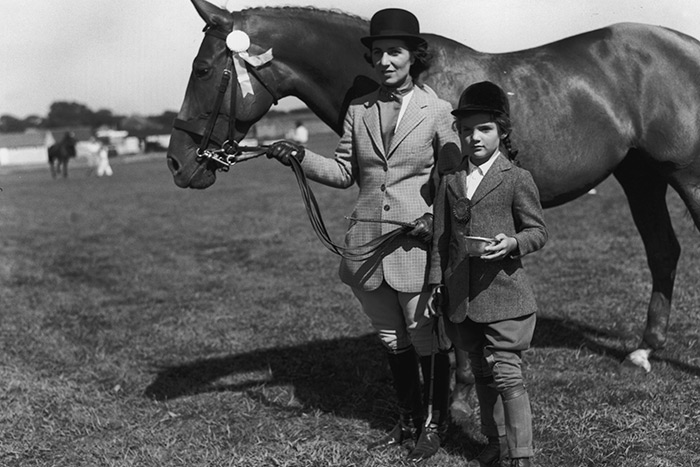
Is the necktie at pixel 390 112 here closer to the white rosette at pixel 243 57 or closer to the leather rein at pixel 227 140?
the leather rein at pixel 227 140

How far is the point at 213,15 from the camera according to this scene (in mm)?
3598

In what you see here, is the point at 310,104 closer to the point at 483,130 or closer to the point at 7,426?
the point at 483,130

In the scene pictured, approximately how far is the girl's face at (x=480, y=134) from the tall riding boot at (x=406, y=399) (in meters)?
1.28

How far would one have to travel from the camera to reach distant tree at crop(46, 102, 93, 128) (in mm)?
91019

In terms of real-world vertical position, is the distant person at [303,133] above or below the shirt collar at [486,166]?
above

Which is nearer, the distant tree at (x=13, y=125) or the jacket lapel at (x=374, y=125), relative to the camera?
the jacket lapel at (x=374, y=125)

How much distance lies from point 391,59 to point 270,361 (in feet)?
9.82

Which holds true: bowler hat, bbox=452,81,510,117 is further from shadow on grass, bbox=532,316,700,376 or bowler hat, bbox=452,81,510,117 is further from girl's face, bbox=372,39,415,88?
shadow on grass, bbox=532,316,700,376

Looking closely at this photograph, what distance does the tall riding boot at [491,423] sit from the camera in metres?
3.34

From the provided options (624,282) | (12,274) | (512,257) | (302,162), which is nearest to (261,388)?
(302,162)

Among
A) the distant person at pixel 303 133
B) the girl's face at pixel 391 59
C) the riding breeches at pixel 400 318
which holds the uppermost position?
the girl's face at pixel 391 59

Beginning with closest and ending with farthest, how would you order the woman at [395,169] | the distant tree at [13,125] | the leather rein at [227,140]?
the woman at [395,169] < the leather rein at [227,140] < the distant tree at [13,125]

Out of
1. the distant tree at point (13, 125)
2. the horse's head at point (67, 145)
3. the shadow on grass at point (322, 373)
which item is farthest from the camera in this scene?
the distant tree at point (13, 125)

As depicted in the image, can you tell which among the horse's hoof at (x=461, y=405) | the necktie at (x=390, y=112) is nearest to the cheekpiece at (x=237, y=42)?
the necktie at (x=390, y=112)
